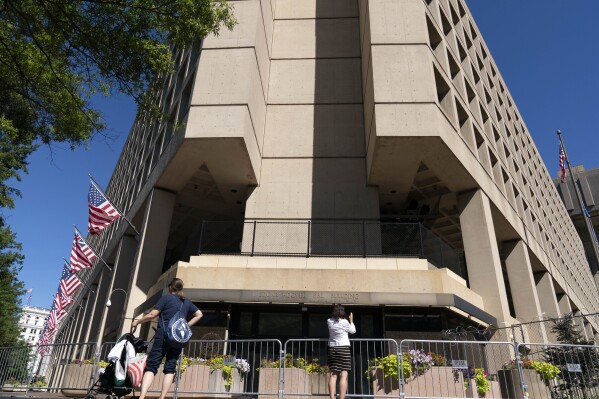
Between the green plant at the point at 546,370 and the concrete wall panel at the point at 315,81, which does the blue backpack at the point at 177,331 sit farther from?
the concrete wall panel at the point at 315,81

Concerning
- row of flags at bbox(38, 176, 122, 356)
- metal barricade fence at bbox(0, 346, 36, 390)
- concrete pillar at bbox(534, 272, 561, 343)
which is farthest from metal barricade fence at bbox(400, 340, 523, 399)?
concrete pillar at bbox(534, 272, 561, 343)

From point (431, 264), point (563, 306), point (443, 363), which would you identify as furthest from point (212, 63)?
point (563, 306)

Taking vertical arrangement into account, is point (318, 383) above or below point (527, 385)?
below

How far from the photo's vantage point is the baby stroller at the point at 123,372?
6.05 m

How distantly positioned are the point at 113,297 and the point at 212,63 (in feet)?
48.9

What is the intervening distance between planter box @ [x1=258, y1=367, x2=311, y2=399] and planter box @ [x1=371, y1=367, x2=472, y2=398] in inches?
61.2

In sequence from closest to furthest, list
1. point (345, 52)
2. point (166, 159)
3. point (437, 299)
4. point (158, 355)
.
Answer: point (158, 355), point (437, 299), point (166, 159), point (345, 52)

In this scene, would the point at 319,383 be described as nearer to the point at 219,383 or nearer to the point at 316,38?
the point at 219,383

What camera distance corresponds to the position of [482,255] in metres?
17.5

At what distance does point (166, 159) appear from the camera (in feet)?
61.6

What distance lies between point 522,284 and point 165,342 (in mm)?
21260

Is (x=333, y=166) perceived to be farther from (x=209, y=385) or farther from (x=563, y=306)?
(x=563, y=306)

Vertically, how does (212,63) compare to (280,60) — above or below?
below

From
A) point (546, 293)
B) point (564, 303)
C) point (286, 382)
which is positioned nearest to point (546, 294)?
point (546, 293)
